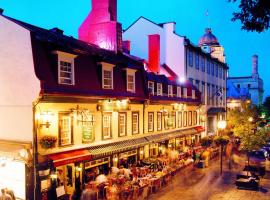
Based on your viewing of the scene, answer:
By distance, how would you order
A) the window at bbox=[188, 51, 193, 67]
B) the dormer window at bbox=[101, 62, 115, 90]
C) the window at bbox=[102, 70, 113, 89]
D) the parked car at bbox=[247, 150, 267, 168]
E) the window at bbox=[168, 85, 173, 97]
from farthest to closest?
the window at bbox=[188, 51, 193, 67]
the window at bbox=[168, 85, 173, 97]
the parked car at bbox=[247, 150, 267, 168]
the window at bbox=[102, 70, 113, 89]
the dormer window at bbox=[101, 62, 115, 90]

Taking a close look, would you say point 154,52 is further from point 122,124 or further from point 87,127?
point 87,127

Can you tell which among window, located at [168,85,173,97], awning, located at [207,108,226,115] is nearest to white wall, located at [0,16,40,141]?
window, located at [168,85,173,97]

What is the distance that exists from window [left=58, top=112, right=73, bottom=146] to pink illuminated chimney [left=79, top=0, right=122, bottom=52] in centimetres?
1002

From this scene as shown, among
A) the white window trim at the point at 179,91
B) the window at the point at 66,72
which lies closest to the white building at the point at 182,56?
the white window trim at the point at 179,91

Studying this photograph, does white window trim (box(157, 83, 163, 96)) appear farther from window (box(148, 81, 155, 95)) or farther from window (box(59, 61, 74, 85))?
window (box(59, 61, 74, 85))

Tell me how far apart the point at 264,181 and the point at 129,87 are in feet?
39.5

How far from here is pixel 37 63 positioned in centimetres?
1593

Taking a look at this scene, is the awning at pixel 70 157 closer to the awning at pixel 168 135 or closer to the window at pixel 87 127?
the window at pixel 87 127

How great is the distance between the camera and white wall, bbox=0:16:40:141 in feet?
52.6

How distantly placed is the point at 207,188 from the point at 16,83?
13.8 meters

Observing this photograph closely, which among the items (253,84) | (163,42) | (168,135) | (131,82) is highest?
(163,42)

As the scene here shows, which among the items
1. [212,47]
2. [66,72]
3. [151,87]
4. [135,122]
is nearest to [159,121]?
[151,87]

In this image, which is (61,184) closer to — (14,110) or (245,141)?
(14,110)

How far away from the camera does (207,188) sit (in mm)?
20766
